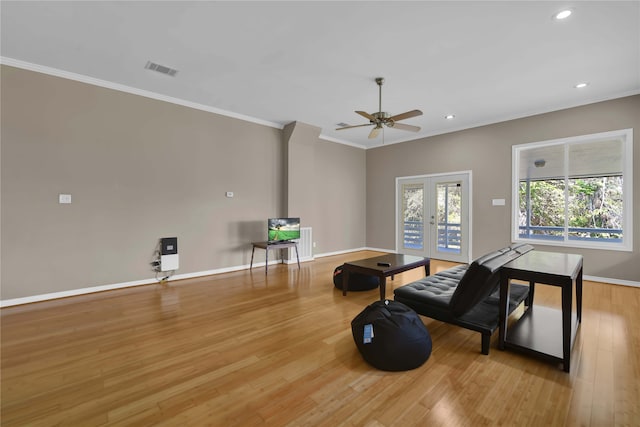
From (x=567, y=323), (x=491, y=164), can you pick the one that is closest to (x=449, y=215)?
(x=491, y=164)

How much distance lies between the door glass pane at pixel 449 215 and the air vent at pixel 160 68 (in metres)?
5.93

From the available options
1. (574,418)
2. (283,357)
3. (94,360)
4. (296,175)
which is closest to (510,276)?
(574,418)

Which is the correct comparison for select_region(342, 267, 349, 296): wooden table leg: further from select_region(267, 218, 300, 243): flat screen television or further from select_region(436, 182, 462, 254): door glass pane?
select_region(436, 182, 462, 254): door glass pane

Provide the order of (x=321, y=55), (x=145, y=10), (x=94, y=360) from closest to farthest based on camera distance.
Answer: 1. (x=94, y=360)
2. (x=145, y=10)
3. (x=321, y=55)

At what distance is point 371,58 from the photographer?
3549 mm

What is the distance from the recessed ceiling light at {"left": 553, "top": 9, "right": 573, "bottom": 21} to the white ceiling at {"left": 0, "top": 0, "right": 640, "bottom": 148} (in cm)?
6

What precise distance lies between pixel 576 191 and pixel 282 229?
5521mm

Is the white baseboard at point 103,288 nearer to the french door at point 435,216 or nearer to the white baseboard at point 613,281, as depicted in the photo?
the french door at point 435,216

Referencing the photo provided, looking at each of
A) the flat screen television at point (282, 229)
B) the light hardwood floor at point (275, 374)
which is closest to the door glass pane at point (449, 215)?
the light hardwood floor at point (275, 374)

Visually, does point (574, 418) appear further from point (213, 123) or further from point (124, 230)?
point (213, 123)

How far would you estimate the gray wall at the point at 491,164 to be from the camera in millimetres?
4555

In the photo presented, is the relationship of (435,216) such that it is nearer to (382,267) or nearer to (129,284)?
(382,267)

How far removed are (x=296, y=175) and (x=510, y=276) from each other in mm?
4820

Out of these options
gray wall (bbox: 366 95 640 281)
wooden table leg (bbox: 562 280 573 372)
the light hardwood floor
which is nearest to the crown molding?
the light hardwood floor
